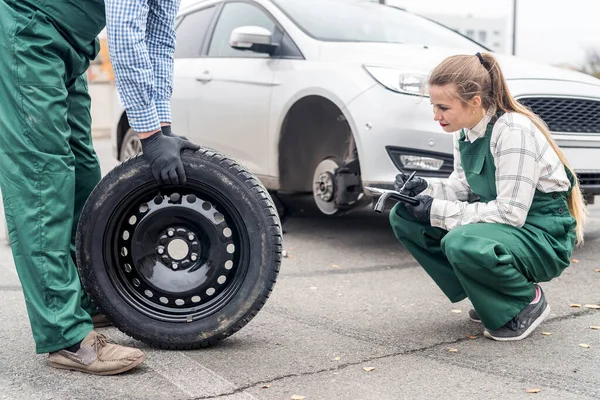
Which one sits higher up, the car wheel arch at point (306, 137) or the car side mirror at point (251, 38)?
the car side mirror at point (251, 38)

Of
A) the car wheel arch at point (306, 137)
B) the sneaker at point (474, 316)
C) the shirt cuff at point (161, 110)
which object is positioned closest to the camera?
the shirt cuff at point (161, 110)

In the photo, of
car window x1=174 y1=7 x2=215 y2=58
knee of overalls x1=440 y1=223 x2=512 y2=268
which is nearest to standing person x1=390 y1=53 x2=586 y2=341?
knee of overalls x1=440 y1=223 x2=512 y2=268

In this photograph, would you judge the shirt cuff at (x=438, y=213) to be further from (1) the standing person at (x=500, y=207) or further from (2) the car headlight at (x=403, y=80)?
(2) the car headlight at (x=403, y=80)

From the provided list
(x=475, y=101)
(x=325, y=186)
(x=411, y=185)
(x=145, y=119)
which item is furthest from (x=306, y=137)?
(x=145, y=119)

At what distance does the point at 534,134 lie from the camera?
3375 mm

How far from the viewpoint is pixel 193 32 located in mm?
6848

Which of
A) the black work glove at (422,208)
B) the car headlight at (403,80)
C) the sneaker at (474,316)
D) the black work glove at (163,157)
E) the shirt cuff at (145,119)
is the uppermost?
the shirt cuff at (145,119)

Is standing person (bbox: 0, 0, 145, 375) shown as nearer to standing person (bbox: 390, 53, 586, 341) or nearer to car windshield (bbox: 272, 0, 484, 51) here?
standing person (bbox: 390, 53, 586, 341)

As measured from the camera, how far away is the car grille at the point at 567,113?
→ 5.04 m

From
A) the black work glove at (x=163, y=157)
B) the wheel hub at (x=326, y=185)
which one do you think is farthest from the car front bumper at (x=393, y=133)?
the black work glove at (x=163, y=157)

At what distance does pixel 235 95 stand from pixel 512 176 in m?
3.07

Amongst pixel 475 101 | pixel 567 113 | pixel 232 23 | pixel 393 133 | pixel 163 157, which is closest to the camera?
pixel 163 157

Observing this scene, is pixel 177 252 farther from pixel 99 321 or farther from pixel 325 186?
pixel 325 186

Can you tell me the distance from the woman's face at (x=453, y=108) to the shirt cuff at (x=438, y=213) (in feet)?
1.06
